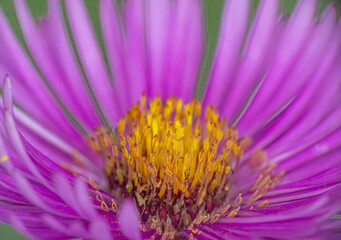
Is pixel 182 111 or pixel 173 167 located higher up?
pixel 182 111

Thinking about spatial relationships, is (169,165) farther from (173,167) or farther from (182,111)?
(182,111)

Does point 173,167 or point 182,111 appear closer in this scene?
point 173,167

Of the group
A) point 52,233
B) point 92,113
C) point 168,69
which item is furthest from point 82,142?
point 52,233

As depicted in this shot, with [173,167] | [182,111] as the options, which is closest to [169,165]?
[173,167]

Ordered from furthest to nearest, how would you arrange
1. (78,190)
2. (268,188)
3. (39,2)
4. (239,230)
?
(39,2)
(268,188)
(239,230)
(78,190)

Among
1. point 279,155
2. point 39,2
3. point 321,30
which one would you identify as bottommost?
point 279,155

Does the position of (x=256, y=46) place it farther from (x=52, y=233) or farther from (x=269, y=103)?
(x=52, y=233)
